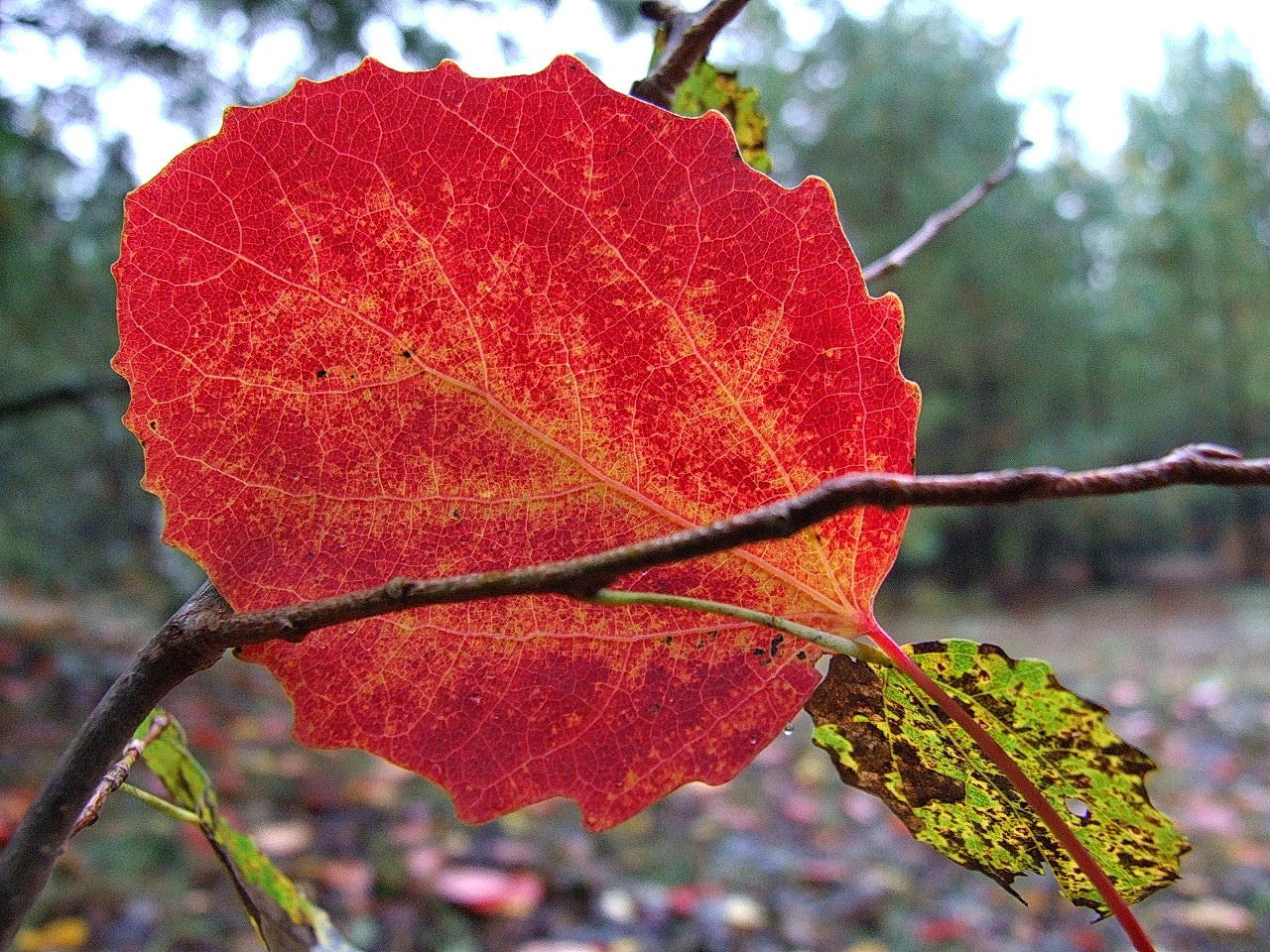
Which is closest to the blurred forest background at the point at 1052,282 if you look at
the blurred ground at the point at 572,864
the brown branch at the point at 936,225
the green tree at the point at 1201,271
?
the green tree at the point at 1201,271

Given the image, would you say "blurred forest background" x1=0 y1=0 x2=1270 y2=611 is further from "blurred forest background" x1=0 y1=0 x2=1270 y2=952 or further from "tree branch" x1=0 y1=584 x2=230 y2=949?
"tree branch" x1=0 y1=584 x2=230 y2=949

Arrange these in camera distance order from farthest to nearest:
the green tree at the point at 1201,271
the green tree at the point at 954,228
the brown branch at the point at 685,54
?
the green tree at the point at 1201,271 → the green tree at the point at 954,228 → the brown branch at the point at 685,54

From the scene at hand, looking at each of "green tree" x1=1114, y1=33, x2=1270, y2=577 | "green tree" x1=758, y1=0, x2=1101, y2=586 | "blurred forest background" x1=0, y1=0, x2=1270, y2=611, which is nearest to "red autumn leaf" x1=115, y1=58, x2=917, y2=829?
"blurred forest background" x1=0, y1=0, x2=1270, y2=611

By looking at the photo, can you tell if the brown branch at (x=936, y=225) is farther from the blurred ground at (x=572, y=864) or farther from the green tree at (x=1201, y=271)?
the green tree at (x=1201, y=271)

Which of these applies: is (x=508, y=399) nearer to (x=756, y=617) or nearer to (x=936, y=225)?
(x=756, y=617)

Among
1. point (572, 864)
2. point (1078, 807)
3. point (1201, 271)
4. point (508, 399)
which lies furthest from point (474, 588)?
point (1201, 271)

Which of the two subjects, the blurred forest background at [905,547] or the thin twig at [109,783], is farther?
the blurred forest background at [905,547]
